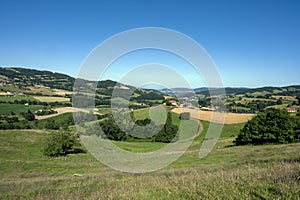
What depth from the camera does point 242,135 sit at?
5400 cm

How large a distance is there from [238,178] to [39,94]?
14080cm

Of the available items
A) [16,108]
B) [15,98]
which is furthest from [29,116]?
[15,98]

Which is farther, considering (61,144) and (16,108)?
(16,108)

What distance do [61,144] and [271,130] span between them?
3892 cm

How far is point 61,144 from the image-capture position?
46.4 m

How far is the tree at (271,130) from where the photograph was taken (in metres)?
51.8

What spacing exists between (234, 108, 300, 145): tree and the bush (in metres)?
31.6

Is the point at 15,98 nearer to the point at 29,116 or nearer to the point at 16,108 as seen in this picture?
the point at 16,108

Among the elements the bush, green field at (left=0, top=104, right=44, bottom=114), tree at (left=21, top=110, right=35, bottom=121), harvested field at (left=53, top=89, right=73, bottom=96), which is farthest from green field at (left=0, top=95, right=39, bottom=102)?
the bush

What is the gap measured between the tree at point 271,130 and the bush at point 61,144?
31578mm

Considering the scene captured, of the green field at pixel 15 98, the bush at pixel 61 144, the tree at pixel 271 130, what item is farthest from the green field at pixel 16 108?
the tree at pixel 271 130

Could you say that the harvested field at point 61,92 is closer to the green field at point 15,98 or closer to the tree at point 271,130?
the green field at point 15,98

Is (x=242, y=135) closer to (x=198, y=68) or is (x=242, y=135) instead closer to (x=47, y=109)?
(x=198, y=68)

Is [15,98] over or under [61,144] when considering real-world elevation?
over
